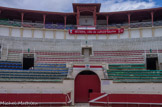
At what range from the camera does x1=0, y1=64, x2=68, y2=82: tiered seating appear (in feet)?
69.2

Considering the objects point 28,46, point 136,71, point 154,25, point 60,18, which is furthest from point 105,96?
point 60,18

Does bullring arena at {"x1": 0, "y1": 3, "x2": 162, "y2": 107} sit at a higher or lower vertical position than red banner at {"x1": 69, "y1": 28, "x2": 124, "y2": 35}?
lower

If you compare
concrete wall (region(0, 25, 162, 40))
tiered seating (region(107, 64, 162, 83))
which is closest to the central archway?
tiered seating (region(107, 64, 162, 83))

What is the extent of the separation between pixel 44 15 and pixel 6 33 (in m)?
7.90

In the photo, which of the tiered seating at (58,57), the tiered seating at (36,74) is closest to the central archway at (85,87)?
the tiered seating at (36,74)

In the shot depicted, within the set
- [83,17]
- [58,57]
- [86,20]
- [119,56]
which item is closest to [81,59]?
[58,57]

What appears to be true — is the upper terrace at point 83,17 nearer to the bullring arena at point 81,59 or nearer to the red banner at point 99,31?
the bullring arena at point 81,59

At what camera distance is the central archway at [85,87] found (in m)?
22.8

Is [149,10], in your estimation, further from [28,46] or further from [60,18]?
[28,46]

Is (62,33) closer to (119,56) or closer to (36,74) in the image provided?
(119,56)

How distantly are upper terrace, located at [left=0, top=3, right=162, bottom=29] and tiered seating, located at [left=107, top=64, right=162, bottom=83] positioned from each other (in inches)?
428

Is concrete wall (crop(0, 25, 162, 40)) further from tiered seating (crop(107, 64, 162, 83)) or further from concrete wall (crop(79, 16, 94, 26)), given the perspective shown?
tiered seating (crop(107, 64, 162, 83))

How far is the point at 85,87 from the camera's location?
75.4 ft

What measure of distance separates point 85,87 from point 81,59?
23.6 feet
